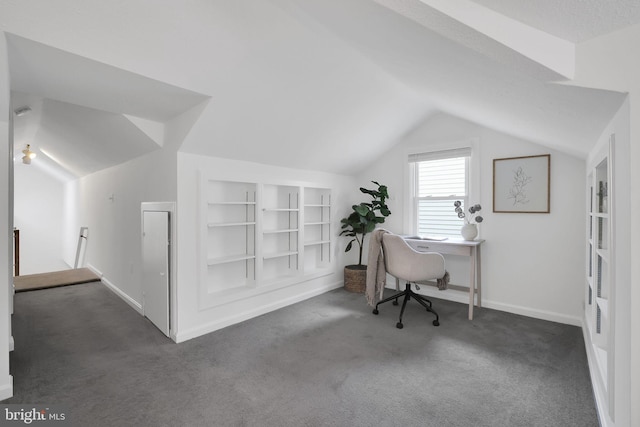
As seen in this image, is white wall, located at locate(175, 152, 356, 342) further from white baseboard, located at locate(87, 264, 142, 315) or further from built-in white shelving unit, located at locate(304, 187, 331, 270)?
white baseboard, located at locate(87, 264, 142, 315)

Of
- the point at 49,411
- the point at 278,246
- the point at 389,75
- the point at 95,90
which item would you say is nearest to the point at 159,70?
the point at 95,90

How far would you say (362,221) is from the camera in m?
4.40

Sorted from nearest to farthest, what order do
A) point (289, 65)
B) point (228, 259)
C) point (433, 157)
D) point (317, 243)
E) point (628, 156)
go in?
point (628, 156) → point (289, 65) → point (228, 259) → point (433, 157) → point (317, 243)

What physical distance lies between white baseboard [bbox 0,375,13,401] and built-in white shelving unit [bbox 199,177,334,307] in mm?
1392

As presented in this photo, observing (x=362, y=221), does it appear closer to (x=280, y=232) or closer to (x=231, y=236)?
(x=280, y=232)

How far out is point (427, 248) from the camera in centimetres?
373

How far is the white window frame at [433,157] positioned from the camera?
383 cm

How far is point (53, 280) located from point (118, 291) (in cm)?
180

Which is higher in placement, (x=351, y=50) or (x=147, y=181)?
(x=351, y=50)

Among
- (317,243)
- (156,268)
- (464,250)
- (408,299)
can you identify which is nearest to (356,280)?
(317,243)

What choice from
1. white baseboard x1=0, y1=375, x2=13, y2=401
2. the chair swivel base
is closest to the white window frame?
the chair swivel base

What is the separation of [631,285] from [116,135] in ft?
14.3

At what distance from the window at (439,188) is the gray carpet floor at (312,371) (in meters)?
1.26

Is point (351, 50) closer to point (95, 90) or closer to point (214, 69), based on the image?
point (214, 69)
